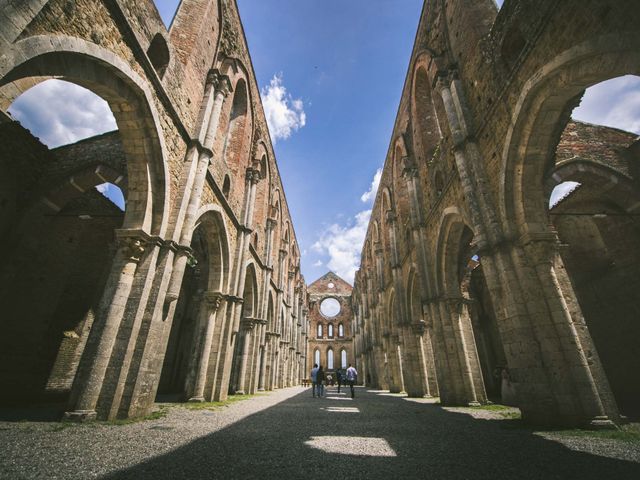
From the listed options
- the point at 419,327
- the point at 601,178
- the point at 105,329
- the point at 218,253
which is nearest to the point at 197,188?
the point at 218,253

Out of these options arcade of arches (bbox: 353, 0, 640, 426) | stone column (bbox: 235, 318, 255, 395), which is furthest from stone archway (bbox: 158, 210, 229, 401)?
arcade of arches (bbox: 353, 0, 640, 426)

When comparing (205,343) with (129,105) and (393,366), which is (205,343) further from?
(393,366)

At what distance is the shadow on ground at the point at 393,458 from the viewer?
9.14ft

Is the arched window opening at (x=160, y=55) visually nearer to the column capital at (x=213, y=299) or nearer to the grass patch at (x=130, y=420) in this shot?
the column capital at (x=213, y=299)

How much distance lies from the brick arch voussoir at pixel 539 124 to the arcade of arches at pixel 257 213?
0.04 metres

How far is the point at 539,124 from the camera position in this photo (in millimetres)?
6043

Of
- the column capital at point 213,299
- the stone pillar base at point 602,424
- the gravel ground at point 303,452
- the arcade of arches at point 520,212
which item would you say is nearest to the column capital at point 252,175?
the column capital at point 213,299

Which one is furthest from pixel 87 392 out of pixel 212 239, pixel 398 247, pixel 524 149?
pixel 398 247

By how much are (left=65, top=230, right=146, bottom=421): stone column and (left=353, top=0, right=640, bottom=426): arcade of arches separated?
8.25m

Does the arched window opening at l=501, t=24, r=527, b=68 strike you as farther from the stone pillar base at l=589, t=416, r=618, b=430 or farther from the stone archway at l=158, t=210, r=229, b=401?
the stone archway at l=158, t=210, r=229, b=401

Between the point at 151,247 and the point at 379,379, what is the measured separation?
22.2 m

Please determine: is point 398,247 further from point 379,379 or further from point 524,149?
point 379,379

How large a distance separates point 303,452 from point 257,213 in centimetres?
1472

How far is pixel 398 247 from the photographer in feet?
56.7
